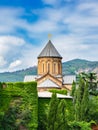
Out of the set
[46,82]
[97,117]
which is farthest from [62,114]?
[46,82]

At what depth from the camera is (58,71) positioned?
3295 inches

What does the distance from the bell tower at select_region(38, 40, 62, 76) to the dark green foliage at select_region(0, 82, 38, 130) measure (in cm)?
4536

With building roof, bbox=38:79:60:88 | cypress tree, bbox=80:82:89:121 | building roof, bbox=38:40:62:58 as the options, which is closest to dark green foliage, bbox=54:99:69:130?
cypress tree, bbox=80:82:89:121

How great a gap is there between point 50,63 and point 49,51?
2.77 metres

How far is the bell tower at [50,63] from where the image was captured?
8312cm

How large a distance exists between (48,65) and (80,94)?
117 ft

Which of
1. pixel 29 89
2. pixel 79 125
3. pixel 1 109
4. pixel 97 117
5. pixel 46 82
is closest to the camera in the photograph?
pixel 1 109

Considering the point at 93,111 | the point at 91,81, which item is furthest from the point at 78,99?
the point at 91,81

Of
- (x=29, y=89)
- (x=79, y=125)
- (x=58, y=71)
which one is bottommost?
(x=79, y=125)

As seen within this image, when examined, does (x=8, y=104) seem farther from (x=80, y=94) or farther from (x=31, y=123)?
(x=80, y=94)

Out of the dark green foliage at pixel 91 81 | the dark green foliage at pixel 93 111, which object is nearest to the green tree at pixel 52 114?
the dark green foliage at pixel 93 111

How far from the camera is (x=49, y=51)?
278ft

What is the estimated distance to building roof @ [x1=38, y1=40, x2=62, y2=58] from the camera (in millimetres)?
83875

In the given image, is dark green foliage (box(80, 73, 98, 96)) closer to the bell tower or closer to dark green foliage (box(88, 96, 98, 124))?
dark green foliage (box(88, 96, 98, 124))
